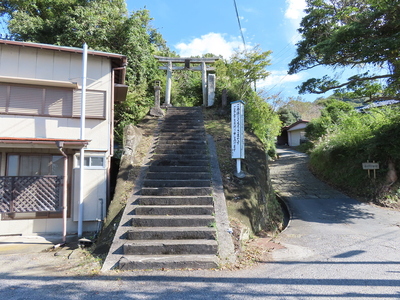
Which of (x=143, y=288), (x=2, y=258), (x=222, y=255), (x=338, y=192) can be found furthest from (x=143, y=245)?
(x=338, y=192)

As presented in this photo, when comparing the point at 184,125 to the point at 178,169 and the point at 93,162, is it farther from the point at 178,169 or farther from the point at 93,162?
the point at 93,162

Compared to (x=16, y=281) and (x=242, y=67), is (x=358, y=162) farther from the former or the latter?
(x=16, y=281)

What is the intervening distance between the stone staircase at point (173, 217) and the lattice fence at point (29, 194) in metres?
2.18

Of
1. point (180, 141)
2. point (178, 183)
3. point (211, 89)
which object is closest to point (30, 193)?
point (178, 183)

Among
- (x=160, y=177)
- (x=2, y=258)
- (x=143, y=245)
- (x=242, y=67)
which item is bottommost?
(x=2, y=258)

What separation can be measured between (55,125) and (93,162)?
4.99ft

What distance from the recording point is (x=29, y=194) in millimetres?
5961

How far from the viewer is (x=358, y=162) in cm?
1058

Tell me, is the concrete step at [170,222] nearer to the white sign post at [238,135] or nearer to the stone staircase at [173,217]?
the stone staircase at [173,217]

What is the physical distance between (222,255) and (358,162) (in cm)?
912

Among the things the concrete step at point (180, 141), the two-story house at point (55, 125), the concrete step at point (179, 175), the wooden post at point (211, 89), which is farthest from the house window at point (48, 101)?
the wooden post at point (211, 89)

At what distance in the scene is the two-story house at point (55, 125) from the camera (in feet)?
22.2

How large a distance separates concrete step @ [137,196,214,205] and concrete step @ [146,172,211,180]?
0.97m

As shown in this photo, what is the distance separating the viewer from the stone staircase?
412 cm
